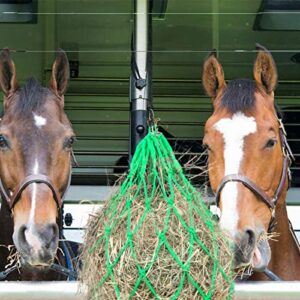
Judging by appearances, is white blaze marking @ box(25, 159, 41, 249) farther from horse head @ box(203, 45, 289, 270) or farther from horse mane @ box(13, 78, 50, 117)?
horse head @ box(203, 45, 289, 270)

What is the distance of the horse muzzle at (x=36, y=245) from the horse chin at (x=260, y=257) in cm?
78

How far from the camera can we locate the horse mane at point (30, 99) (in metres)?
3.30

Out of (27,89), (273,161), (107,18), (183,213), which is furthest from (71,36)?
(183,213)

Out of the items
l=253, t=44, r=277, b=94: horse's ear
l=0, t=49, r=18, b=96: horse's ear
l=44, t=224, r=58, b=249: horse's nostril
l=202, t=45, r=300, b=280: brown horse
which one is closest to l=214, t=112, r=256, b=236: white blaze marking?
l=202, t=45, r=300, b=280: brown horse

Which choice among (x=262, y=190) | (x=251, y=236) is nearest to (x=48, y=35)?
(x=262, y=190)

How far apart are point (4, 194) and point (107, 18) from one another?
353 cm

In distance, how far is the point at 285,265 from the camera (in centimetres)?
333

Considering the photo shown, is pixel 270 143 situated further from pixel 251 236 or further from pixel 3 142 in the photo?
pixel 3 142

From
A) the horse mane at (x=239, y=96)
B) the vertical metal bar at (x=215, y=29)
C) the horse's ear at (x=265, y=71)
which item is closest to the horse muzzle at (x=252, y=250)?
the horse mane at (x=239, y=96)

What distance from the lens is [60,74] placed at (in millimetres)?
3611

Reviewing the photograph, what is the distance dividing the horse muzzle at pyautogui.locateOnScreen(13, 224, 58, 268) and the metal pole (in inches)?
56.1

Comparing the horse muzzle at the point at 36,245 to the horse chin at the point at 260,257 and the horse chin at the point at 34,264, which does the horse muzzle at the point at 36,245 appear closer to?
the horse chin at the point at 34,264

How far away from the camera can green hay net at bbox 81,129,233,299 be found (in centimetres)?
183

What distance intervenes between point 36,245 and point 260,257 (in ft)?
2.85
